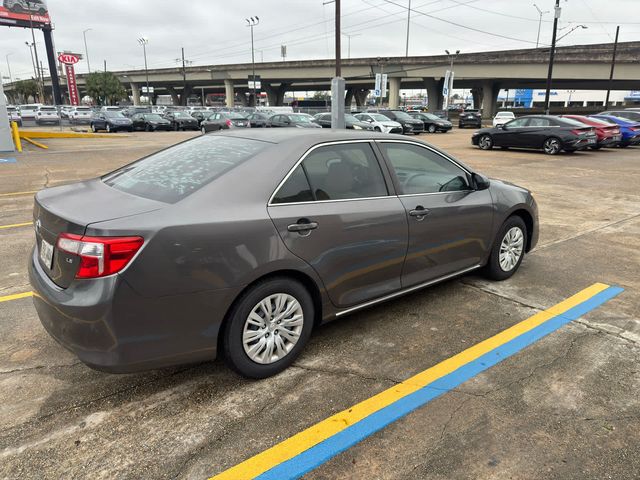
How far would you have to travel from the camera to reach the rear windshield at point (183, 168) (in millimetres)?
2935

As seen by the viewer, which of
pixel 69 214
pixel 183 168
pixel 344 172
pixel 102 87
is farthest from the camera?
pixel 102 87

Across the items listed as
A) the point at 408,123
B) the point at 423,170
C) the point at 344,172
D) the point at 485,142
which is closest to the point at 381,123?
the point at 408,123

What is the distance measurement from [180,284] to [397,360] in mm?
1634

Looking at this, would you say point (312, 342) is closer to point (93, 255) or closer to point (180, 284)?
point (180, 284)

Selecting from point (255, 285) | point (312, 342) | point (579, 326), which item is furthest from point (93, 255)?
point (579, 326)

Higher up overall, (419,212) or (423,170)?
(423,170)

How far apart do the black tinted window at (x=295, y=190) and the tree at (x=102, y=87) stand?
298 ft

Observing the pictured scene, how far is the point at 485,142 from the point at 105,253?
19.8 meters

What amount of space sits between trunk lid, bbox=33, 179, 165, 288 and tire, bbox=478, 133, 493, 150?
62.4 feet

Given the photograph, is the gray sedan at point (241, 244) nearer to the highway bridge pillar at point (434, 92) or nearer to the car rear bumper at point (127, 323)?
the car rear bumper at point (127, 323)

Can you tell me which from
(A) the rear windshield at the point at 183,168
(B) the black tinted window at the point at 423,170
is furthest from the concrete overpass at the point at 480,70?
(A) the rear windshield at the point at 183,168

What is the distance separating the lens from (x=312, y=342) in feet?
11.8

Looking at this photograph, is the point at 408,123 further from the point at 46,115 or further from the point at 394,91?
the point at 394,91

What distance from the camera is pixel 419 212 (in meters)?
3.70
